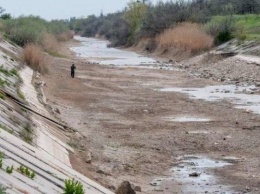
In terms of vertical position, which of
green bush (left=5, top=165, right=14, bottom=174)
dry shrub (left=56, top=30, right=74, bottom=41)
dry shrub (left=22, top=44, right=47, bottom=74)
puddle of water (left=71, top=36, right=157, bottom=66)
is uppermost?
green bush (left=5, top=165, right=14, bottom=174)

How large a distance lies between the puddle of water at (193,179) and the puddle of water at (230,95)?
8983 millimetres

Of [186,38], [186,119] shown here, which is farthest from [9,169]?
[186,38]

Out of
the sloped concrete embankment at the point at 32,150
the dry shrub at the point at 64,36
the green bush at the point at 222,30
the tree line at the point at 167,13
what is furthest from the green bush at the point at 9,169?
the dry shrub at the point at 64,36

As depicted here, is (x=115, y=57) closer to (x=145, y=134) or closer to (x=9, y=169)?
(x=145, y=134)

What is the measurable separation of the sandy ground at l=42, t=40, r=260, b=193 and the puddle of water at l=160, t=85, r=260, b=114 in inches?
24.3

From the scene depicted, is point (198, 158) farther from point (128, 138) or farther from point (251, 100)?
point (251, 100)

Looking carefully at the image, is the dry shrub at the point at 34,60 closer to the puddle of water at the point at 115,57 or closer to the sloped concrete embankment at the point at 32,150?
the sloped concrete embankment at the point at 32,150

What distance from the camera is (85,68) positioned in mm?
50375

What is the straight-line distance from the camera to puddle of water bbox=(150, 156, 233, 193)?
1412cm

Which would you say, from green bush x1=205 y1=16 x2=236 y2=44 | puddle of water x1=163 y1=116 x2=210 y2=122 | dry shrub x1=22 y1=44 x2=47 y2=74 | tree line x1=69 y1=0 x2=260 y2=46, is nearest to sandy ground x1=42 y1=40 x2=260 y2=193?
puddle of water x1=163 y1=116 x2=210 y2=122

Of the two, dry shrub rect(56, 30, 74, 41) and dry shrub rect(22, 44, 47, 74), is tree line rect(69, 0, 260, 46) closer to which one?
dry shrub rect(56, 30, 74, 41)

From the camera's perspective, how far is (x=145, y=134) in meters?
21.2

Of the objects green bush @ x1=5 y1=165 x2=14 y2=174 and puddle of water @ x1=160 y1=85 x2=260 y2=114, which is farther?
puddle of water @ x1=160 y1=85 x2=260 y2=114

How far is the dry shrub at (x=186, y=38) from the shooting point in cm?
A: 6279
